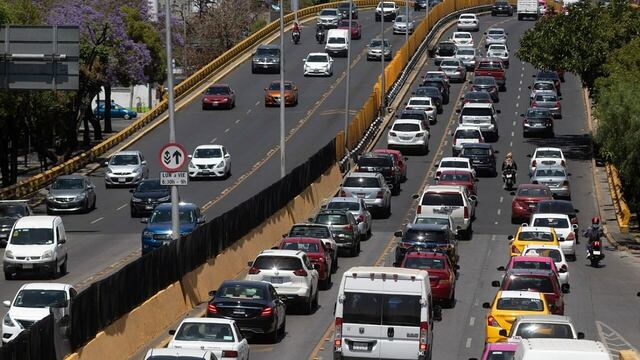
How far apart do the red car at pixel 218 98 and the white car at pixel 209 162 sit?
1809 centimetres

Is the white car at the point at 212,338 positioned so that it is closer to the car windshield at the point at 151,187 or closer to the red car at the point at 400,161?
the car windshield at the point at 151,187

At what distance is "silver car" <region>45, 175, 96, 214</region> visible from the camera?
56781 mm

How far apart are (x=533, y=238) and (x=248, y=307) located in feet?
51.0

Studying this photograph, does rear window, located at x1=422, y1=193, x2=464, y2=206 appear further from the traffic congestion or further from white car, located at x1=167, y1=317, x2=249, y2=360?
white car, located at x1=167, y1=317, x2=249, y2=360

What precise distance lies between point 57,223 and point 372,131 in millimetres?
34060

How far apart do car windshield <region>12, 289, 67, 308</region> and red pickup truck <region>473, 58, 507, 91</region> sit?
201 ft

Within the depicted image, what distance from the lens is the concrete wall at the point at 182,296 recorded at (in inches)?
1158

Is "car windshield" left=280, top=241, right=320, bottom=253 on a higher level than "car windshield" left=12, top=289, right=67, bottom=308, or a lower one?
lower

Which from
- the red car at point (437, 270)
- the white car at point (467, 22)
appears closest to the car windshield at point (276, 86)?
the white car at point (467, 22)

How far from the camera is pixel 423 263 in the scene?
1485 inches

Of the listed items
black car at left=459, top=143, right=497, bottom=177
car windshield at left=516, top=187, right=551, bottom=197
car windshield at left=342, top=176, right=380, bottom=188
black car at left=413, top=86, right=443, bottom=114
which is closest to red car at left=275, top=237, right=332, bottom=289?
car windshield at left=342, top=176, right=380, bottom=188

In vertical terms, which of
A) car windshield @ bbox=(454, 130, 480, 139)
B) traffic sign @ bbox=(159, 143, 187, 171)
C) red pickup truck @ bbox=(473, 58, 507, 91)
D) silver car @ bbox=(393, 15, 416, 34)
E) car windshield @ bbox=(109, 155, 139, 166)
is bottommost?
car windshield @ bbox=(109, 155, 139, 166)

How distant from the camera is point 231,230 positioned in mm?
41781

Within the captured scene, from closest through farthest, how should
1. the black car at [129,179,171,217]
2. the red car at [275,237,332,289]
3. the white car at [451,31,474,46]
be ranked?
the red car at [275,237,332,289] < the black car at [129,179,171,217] < the white car at [451,31,474,46]
